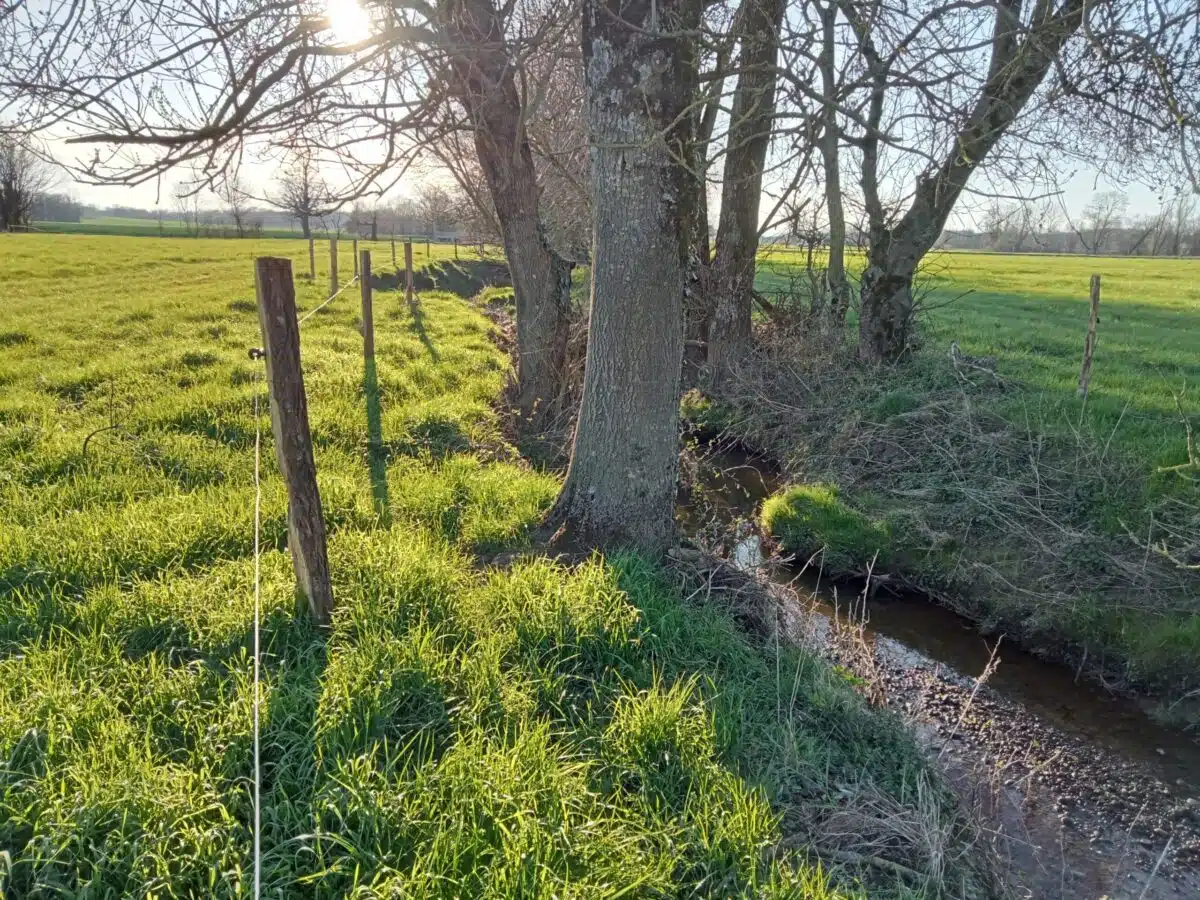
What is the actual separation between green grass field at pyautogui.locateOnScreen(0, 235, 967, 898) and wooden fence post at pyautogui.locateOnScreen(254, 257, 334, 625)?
0.79 ft

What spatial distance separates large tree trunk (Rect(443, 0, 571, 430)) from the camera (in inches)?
278

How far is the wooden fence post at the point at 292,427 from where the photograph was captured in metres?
3.15

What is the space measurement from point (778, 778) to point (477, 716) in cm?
132

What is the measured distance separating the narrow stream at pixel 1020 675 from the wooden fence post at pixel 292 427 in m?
3.03

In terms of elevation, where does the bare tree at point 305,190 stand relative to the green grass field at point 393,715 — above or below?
above

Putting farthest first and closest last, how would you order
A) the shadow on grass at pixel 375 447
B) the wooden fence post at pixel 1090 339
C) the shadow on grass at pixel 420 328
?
the shadow on grass at pixel 420 328 → the wooden fence post at pixel 1090 339 → the shadow on grass at pixel 375 447

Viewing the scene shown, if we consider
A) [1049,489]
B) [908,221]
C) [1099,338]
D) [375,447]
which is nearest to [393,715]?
[375,447]

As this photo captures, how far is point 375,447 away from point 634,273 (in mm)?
3421

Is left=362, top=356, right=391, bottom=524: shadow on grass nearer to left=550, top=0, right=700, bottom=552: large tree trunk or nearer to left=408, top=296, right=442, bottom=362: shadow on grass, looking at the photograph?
left=550, top=0, right=700, bottom=552: large tree trunk

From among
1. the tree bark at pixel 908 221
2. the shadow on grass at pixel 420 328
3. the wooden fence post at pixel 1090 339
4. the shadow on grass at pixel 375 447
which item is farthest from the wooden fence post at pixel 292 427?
the wooden fence post at pixel 1090 339

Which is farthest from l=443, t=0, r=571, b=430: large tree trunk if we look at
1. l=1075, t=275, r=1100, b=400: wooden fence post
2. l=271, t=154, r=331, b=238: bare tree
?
l=1075, t=275, r=1100, b=400: wooden fence post

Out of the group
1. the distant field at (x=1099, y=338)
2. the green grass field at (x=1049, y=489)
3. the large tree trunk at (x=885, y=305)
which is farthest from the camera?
the large tree trunk at (x=885, y=305)

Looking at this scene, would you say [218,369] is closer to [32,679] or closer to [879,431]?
[32,679]

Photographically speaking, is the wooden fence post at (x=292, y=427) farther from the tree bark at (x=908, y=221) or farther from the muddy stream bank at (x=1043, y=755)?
the tree bark at (x=908, y=221)
